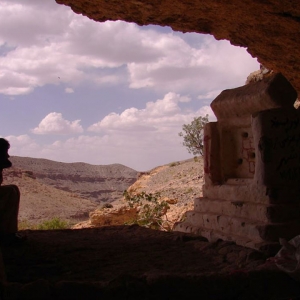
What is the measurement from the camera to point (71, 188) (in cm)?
3947

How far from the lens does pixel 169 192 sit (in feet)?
61.8

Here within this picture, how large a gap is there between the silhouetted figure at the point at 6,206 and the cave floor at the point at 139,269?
0.48 feet

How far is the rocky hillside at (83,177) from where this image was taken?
38.2 metres

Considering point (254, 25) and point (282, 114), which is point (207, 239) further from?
point (254, 25)

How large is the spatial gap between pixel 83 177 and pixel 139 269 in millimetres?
38811

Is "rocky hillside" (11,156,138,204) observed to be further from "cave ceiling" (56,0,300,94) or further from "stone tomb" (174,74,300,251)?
"stone tomb" (174,74,300,251)

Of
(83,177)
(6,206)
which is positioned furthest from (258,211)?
(83,177)

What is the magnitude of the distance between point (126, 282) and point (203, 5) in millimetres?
5426

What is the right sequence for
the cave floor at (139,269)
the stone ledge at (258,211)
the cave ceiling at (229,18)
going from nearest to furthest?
the cave floor at (139,269)
the stone ledge at (258,211)
the cave ceiling at (229,18)

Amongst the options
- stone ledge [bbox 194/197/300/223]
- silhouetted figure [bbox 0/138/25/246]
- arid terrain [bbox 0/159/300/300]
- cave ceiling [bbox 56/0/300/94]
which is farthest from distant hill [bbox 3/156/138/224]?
stone ledge [bbox 194/197/300/223]

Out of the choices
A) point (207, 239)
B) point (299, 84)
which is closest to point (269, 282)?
point (207, 239)

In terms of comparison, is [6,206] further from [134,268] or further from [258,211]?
[258,211]

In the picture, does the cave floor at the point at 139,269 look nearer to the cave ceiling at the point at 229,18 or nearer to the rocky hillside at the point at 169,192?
the cave ceiling at the point at 229,18

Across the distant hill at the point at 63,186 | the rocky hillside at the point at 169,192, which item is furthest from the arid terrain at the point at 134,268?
the distant hill at the point at 63,186
